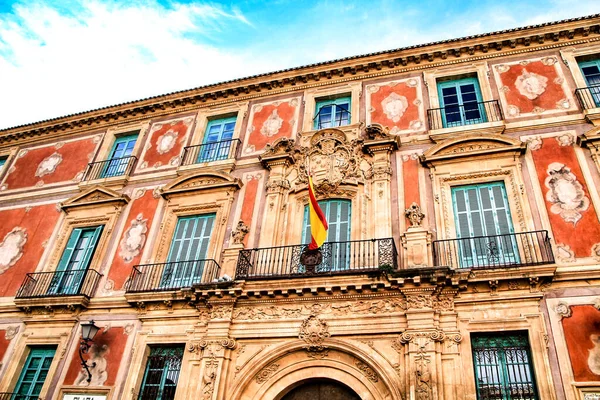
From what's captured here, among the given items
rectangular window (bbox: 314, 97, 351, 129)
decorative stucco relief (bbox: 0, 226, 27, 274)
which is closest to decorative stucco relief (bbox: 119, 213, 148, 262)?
decorative stucco relief (bbox: 0, 226, 27, 274)

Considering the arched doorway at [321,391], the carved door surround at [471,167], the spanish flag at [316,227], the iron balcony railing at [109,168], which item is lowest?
the arched doorway at [321,391]

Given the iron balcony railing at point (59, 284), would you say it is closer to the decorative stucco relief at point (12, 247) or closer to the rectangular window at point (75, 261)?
the rectangular window at point (75, 261)

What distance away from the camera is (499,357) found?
8.44 meters

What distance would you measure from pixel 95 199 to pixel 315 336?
8.34 meters

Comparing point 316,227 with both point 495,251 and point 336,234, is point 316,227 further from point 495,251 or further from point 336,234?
point 495,251

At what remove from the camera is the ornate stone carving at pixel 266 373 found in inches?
378

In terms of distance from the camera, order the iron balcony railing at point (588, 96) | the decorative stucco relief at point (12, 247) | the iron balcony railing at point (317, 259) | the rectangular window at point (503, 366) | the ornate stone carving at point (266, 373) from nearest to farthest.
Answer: the rectangular window at point (503, 366)
the ornate stone carving at point (266, 373)
the iron balcony railing at point (317, 259)
the iron balcony railing at point (588, 96)
the decorative stucco relief at point (12, 247)

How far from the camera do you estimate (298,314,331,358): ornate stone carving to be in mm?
9453

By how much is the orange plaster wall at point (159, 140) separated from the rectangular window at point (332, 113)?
4.30 m

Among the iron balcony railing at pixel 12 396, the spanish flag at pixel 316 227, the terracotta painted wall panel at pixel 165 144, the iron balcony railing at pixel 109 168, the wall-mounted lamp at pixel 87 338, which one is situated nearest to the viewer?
the wall-mounted lamp at pixel 87 338

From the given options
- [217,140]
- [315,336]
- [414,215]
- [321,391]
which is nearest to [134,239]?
[217,140]

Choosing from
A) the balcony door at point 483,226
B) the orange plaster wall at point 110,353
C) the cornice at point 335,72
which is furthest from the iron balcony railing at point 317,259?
the cornice at point 335,72

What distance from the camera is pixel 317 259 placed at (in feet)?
34.1

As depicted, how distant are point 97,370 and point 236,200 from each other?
521 cm
